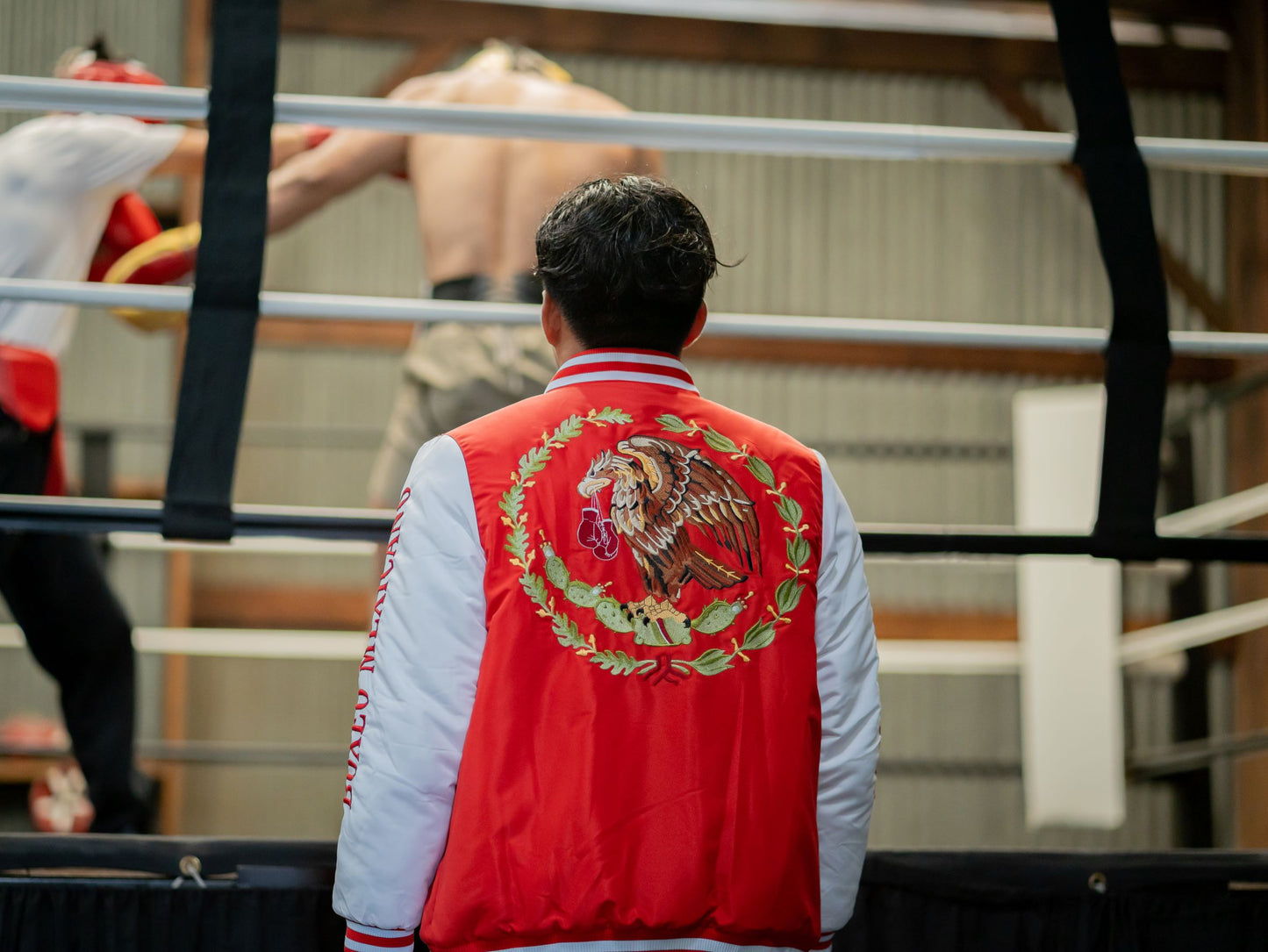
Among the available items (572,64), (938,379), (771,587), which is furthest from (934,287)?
(771,587)

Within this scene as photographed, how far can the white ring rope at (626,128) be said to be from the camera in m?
1.46

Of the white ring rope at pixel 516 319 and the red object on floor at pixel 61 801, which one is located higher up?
the white ring rope at pixel 516 319

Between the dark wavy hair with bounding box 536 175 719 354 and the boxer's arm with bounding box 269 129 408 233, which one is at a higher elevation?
the boxer's arm with bounding box 269 129 408 233

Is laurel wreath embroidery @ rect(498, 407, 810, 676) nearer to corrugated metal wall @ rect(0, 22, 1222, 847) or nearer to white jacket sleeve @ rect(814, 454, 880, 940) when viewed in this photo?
white jacket sleeve @ rect(814, 454, 880, 940)

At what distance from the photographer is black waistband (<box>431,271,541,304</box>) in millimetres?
2082

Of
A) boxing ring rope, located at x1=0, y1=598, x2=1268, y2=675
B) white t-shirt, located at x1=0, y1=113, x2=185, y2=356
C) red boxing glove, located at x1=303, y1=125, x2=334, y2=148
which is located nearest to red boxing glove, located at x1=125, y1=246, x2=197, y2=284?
white t-shirt, located at x1=0, y1=113, x2=185, y2=356

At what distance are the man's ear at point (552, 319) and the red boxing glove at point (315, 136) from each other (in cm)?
106

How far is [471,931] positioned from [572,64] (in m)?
5.66

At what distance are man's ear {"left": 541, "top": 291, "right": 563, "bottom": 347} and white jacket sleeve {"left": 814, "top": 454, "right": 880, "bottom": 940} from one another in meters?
0.28

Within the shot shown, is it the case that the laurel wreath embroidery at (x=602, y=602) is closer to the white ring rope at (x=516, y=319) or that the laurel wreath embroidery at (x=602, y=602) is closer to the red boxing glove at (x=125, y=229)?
the white ring rope at (x=516, y=319)

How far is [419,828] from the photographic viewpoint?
3.32 feet

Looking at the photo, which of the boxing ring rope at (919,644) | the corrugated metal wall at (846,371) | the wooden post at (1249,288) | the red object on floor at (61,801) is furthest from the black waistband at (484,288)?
the wooden post at (1249,288)

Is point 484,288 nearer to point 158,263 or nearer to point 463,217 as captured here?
point 463,217

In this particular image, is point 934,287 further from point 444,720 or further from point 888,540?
point 444,720
